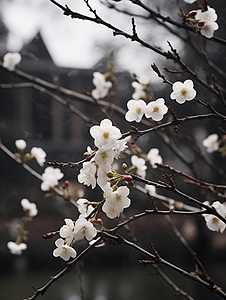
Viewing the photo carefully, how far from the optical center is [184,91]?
41cm

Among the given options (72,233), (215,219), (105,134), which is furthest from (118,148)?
(215,219)

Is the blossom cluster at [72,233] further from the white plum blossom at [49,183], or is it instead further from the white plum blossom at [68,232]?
the white plum blossom at [49,183]

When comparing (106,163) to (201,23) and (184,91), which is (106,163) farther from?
(201,23)

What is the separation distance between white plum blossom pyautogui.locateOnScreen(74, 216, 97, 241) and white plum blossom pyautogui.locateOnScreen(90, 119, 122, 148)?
0.32ft

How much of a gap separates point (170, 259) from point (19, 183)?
775mm

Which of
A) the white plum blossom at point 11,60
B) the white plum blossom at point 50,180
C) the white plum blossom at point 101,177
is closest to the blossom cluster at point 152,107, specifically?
the white plum blossom at point 101,177

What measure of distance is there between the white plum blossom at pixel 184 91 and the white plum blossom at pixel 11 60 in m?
0.67

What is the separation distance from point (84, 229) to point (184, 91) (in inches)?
9.9

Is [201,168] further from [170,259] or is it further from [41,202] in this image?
[41,202]

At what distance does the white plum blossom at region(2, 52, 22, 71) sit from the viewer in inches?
35.0

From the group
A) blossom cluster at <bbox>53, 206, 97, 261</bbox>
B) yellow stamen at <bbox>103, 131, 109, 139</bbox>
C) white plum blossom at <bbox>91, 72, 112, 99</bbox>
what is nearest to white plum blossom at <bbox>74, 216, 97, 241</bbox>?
blossom cluster at <bbox>53, 206, 97, 261</bbox>

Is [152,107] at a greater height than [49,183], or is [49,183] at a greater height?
[152,107]

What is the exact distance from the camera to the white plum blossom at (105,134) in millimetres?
328

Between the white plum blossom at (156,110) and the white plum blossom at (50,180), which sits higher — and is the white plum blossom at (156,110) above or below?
above
